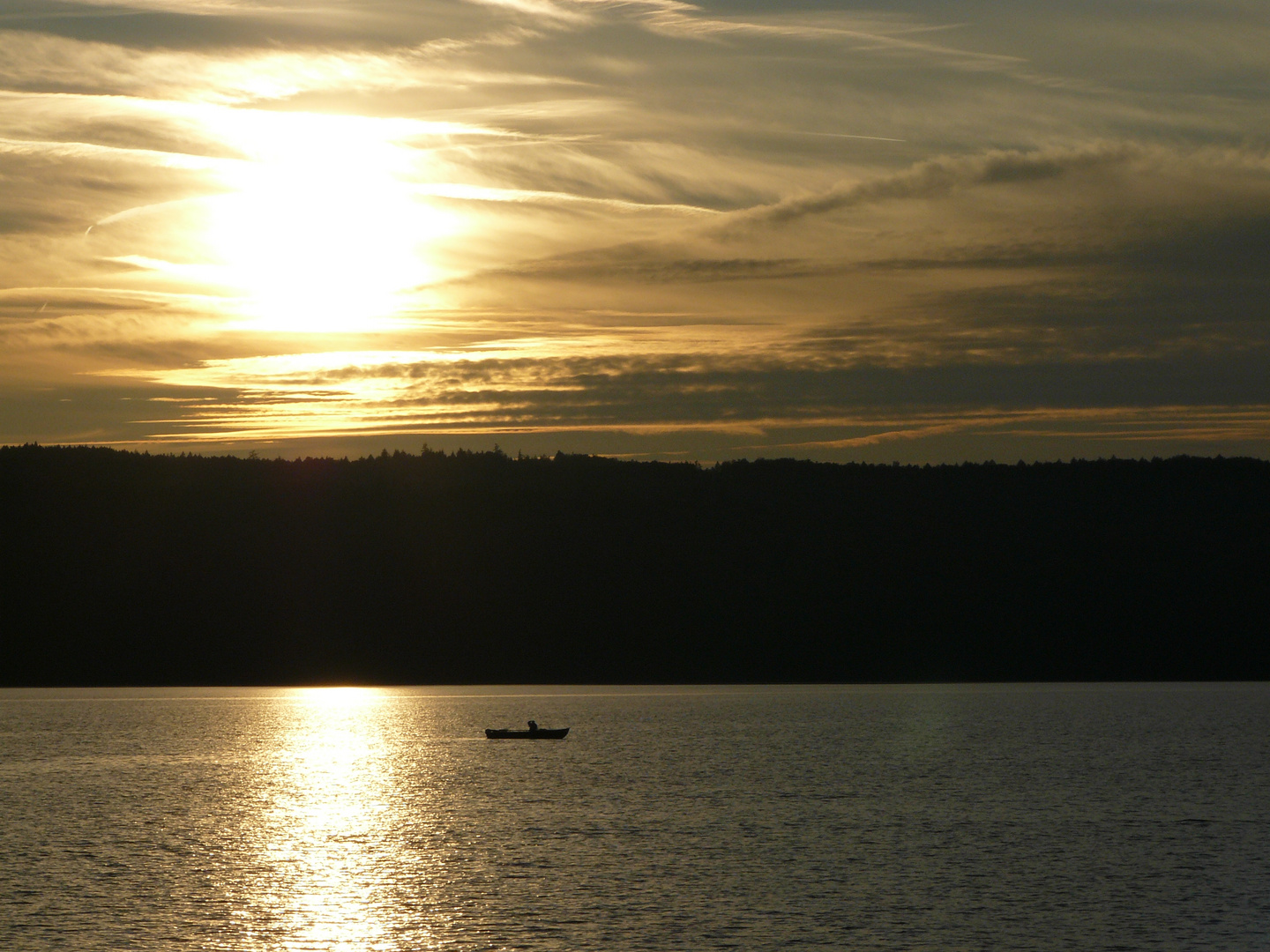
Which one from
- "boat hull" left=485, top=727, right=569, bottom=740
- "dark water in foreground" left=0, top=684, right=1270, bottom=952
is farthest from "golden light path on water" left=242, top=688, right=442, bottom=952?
"boat hull" left=485, top=727, right=569, bottom=740

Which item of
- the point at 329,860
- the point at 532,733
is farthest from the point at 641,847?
the point at 532,733

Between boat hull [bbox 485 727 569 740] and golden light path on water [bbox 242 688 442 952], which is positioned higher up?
golden light path on water [bbox 242 688 442 952]

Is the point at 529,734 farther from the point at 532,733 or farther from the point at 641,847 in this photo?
the point at 641,847

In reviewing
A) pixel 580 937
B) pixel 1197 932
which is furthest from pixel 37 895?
pixel 1197 932

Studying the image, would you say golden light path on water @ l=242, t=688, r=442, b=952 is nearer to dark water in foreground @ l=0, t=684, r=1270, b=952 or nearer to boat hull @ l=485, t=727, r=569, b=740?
dark water in foreground @ l=0, t=684, r=1270, b=952

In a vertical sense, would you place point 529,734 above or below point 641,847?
below

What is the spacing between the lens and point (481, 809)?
3324 inches

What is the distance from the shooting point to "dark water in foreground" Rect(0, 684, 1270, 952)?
47969mm

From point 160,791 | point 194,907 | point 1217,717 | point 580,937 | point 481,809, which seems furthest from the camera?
point 1217,717

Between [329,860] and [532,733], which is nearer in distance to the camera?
[329,860]

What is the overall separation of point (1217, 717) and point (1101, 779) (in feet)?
300

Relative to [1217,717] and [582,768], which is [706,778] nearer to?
[582,768]

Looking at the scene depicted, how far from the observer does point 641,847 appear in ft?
218

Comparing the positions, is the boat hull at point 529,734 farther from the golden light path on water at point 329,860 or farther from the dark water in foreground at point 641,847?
the golden light path on water at point 329,860
